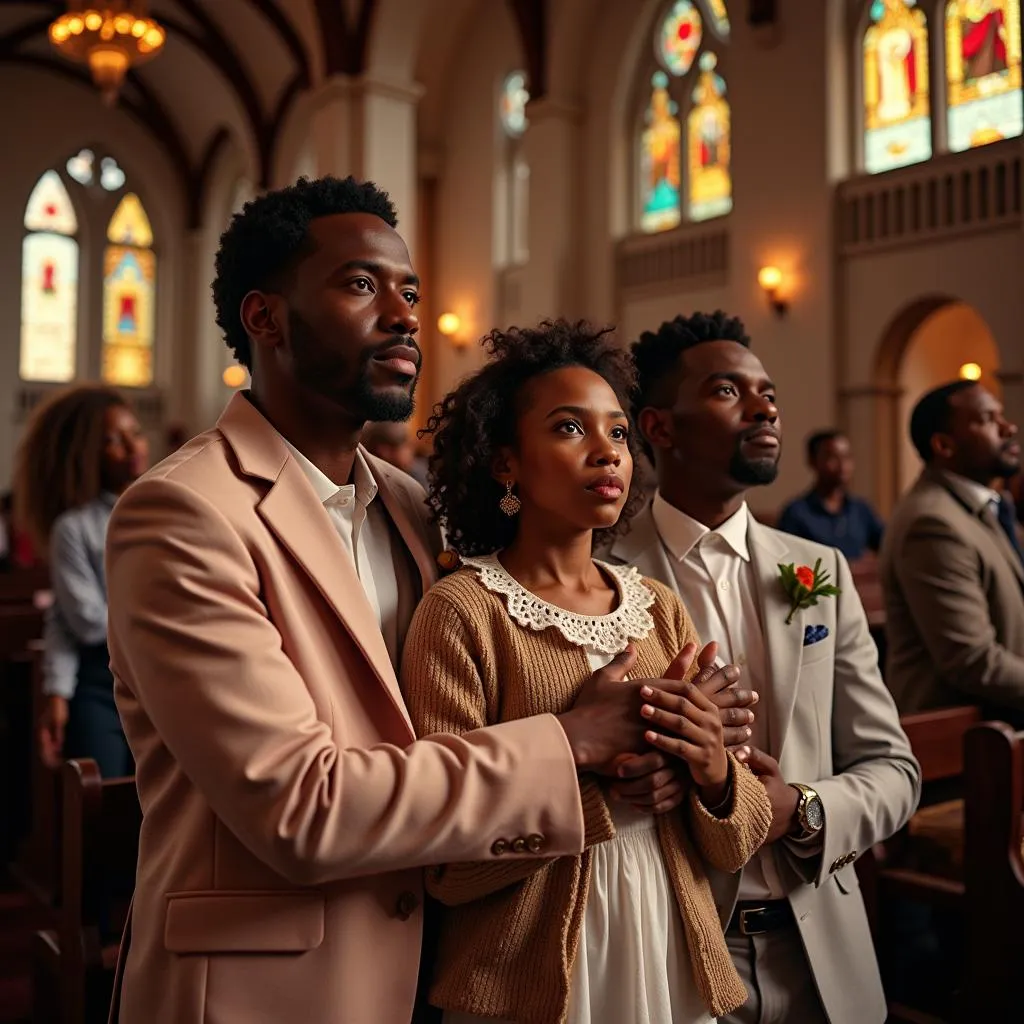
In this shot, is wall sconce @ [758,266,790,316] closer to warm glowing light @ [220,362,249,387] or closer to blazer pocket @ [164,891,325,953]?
warm glowing light @ [220,362,249,387]

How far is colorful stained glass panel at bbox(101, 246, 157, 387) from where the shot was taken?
17.7m

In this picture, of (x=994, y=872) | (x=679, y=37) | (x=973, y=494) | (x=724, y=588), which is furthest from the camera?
(x=679, y=37)

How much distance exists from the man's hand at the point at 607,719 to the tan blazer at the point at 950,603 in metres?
1.74

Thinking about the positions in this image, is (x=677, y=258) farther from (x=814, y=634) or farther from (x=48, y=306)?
(x=48, y=306)

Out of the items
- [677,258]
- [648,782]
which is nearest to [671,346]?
[648,782]

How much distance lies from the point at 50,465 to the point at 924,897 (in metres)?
2.82

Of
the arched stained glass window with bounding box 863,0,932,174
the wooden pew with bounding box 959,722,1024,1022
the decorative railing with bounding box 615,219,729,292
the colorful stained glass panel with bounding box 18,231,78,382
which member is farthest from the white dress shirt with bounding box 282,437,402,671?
the colorful stained glass panel with bounding box 18,231,78,382

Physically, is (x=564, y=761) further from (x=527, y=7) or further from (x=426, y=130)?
(x=426, y=130)

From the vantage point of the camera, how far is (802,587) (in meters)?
1.88

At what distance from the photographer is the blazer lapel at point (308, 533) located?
1394mm

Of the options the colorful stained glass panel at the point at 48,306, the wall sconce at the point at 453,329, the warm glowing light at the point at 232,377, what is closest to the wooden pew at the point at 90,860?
the wall sconce at the point at 453,329

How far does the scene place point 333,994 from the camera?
134cm

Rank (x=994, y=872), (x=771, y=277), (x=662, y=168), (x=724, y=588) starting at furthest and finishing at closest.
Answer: (x=662, y=168) < (x=771, y=277) < (x=994, y=872) < (x=724, y=588)

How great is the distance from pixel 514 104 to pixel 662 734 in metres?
12.0
